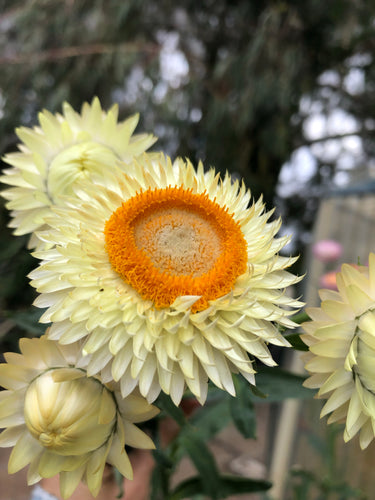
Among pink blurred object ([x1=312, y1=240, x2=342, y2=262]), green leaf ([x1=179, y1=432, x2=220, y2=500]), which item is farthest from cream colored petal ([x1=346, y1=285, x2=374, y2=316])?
pink blurred object ([x1=312, y1=240, x2=342, y2=262])

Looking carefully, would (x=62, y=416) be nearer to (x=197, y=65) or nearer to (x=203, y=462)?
(x=203, y=462)

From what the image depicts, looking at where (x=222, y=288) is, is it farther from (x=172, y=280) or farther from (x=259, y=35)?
(x=259, y=35)

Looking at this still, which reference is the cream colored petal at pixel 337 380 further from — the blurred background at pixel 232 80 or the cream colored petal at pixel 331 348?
the blurred background at pixel 232 80

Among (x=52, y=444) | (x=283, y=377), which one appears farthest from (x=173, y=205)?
(x=283, y=377)

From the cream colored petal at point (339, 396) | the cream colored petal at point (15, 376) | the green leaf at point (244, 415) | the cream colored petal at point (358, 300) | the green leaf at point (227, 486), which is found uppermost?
the cream colored petal at point (358, 300)

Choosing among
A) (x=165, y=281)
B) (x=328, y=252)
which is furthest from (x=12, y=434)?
(x=328, y=252)

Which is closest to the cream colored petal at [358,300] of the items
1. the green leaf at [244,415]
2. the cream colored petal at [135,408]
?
the cream colored petal at [135,408]

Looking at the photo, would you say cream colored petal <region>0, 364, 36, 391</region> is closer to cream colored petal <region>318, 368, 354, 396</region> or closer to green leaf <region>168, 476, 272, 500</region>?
cream colored petal <region>318, 368, 354, 396</region>
